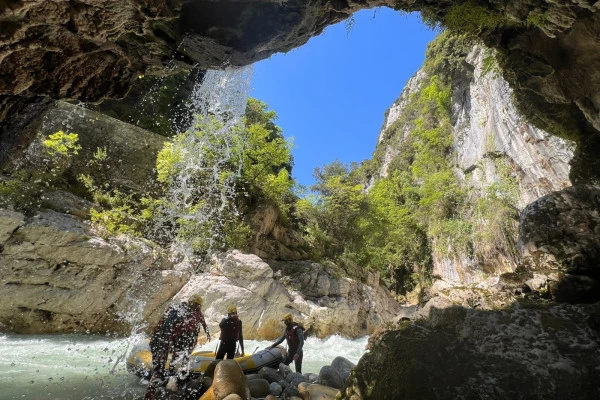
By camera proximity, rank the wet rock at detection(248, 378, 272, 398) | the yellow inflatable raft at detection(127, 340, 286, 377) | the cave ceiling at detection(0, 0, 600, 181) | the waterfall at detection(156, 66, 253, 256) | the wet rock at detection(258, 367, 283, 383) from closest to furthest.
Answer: the cave ceiling at detection(0, 0, 600, 181)
the wet rock at detection(248, 378, 272, 398)
the yellow inflatable raft at detection(127, 340, 286, 377)
the wet rock at detection(258, 367, 283, 383)
the waterfall at detection(156, 66, 253, 256)

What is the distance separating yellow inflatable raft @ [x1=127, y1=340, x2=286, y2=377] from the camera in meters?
6.23

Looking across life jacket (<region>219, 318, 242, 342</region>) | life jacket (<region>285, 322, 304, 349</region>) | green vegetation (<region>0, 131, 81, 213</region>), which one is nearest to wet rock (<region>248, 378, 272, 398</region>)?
life jacket (<region>219, 318, 242, 342</region>)

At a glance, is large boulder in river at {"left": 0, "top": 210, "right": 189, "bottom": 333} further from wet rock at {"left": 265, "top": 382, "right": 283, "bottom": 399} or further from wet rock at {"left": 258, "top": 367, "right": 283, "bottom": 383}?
wet rock at {"left": 265, "top": 382, "right": 283, "bottom": 399}

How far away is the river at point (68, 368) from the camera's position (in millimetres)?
5418

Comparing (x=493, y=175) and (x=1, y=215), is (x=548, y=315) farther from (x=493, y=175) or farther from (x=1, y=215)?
(x=493, y=175)

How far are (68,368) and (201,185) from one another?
31.6 ft

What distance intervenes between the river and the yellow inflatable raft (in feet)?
0.72

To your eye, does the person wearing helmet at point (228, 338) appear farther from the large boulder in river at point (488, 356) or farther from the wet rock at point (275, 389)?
the large boulder in river at point (488, 356)

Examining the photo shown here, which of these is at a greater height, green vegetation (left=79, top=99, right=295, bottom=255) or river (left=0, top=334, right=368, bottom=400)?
green vegetation (left=79, top=99, right=295, bottom=255)

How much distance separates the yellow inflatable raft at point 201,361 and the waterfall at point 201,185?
20.6ft

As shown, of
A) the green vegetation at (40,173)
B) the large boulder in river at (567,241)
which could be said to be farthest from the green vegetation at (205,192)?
the large boulder in river at (567,241)

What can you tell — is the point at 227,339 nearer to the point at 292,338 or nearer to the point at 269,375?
the point at 269,375

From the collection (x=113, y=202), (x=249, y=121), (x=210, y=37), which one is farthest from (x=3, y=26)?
(x=249, y=121)

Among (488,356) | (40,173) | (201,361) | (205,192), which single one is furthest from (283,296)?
(488,356)
